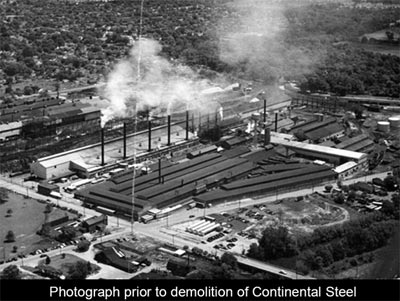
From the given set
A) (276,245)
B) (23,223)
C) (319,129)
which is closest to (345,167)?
(319,129)

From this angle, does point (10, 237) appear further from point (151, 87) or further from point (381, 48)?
point (381, 48)

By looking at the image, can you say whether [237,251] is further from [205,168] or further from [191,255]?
[205,168]

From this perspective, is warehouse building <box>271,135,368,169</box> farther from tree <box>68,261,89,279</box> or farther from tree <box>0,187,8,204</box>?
tree <box>68,261,89,279</box>

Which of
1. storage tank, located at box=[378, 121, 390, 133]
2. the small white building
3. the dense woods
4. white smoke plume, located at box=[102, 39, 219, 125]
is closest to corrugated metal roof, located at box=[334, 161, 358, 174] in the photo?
the small white building

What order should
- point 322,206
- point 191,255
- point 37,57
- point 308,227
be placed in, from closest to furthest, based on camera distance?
point 191,255
point 308,227
point 322,206
point 37,57

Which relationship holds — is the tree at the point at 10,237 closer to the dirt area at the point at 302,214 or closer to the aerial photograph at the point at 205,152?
the aerial photograph at the point at 205,152

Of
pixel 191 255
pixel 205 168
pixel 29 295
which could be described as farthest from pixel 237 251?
pixel 29 295

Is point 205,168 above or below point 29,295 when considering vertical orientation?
below
